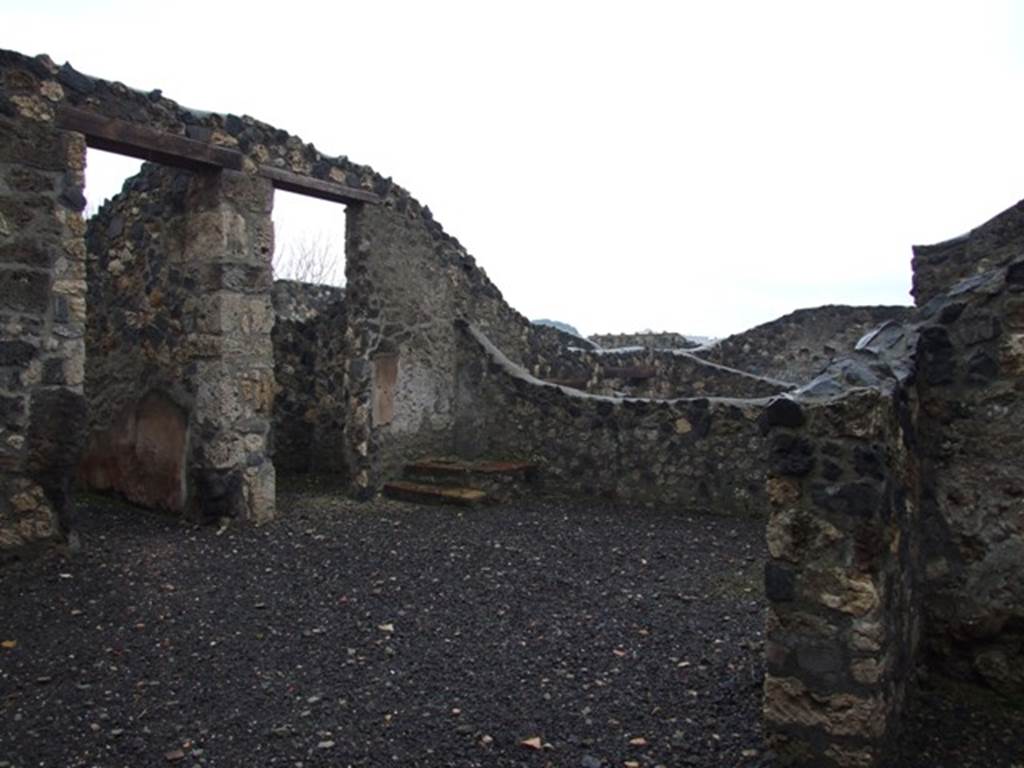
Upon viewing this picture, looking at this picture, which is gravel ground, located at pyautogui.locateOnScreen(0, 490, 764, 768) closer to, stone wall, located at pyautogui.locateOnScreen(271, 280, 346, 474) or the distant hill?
stone wall, located at pyautogui.locateOnScreen(271, 280, 346, 474)

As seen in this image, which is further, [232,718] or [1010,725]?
[232,718]

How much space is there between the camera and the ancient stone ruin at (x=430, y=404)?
272 cm

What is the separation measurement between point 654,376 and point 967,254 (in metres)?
5.05

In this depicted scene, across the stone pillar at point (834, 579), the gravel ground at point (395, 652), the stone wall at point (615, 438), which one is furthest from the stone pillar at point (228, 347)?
the stone pillar at point (834, 579)

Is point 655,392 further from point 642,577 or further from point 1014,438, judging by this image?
point 1014,438

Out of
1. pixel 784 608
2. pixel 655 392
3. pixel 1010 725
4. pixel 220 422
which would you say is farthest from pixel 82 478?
pixel 655 392

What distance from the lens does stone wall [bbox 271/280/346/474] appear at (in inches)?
332

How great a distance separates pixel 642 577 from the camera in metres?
5.05

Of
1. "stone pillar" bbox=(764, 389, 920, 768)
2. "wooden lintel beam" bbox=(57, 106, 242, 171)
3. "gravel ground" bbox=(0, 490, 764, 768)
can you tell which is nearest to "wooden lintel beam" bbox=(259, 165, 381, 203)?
"wooden lintel beam" bbox=(57, 106, 242, 171)

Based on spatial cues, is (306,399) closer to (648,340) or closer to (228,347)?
(228,347)

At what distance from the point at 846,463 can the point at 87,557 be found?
4.64 meters

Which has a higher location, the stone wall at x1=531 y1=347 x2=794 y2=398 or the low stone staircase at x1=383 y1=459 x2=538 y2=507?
the stone wall at x1=531 y1=347 x2=794 y2=398

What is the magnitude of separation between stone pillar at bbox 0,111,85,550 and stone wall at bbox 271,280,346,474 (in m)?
3.39

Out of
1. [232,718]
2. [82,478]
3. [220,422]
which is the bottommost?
[232,718]
